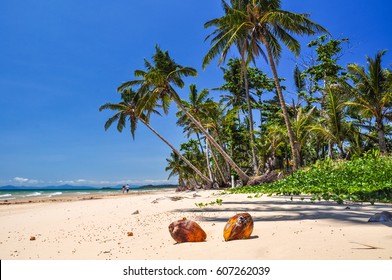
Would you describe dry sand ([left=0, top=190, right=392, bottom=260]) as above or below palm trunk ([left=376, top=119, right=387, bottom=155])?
below

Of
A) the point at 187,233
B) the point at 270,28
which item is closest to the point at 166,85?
the point at 270,28

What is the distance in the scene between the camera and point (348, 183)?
9531 mm

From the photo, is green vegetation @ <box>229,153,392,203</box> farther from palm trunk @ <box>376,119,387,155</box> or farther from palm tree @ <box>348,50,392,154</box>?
palm tree @ <box>348,50,392,154</box>

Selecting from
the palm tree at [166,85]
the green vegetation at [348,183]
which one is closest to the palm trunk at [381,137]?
the green vegetation at [348,183]

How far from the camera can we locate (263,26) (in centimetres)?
1583

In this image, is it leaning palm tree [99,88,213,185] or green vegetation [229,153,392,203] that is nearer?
green vegetation [229,153,392,203]

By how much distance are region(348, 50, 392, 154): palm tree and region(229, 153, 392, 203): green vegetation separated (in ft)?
11.2

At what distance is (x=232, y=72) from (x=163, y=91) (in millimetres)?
12411

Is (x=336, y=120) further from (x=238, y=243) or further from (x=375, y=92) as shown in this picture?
(x=238, y=243)

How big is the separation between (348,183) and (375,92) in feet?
30.9

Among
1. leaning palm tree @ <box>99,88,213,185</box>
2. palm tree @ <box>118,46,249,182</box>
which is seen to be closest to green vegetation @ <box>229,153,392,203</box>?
palm tree @ <box>118,46,249,182</box>

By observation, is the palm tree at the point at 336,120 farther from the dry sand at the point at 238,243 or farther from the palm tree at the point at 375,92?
the dry sand at the point at 238,243

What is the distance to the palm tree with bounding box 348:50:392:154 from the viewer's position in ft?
53.0
